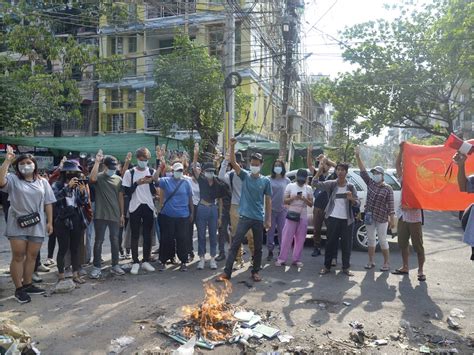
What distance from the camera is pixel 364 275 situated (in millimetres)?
7000

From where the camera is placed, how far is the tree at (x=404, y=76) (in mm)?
21297

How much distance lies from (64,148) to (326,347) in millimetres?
15336

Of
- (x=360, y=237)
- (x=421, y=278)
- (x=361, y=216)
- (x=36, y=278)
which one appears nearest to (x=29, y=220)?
(x=36, y=278)

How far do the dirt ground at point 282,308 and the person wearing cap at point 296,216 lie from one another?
1.03ft

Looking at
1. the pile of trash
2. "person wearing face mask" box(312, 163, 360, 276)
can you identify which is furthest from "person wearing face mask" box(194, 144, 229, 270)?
the pile of trash

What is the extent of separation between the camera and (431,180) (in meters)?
6.34

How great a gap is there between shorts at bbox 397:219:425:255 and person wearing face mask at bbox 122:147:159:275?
3.96 m

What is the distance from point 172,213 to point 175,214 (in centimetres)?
5

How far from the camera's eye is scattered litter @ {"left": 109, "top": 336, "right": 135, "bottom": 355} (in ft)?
13.2

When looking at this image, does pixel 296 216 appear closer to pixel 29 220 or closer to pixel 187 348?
pixel 187 348

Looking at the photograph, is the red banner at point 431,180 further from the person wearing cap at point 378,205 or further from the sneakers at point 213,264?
the sneakers at point 213,264

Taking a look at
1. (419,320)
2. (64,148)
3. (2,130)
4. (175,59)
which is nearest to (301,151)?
(175,59)

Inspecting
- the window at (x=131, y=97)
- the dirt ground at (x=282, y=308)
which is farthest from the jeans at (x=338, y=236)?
the window at (x=131, y=97)

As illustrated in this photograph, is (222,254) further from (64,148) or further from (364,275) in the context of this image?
(64,148)
